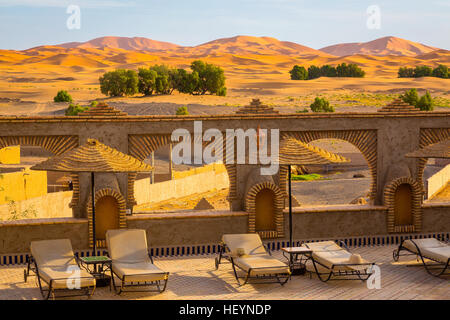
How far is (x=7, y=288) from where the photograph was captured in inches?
475

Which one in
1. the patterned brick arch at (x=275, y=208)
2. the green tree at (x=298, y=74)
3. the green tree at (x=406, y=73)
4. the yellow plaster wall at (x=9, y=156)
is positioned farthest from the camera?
the green tree at (x=298, y=74)

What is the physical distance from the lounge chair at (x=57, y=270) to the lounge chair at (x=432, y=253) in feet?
22.1

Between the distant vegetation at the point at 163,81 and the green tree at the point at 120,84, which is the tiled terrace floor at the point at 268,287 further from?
the distant vegetation at the point at 163,81

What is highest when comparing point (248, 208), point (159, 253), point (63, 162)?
point (63, 162)

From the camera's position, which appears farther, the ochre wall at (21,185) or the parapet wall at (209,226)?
the ochre wall at (21,185)

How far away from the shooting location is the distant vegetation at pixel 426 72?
126500 millimetres

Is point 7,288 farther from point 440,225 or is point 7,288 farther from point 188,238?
point 440,225

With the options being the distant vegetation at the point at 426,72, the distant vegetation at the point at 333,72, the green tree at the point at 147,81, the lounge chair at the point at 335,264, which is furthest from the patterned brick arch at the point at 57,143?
the distant vegetation at the point at 333,72

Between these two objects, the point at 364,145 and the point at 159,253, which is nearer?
the point at 159,253

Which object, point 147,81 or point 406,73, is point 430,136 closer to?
point 147,81

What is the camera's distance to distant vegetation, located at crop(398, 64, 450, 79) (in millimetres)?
126500

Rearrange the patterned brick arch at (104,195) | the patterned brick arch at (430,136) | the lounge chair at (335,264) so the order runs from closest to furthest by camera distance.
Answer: the lounge chair at (335,264), the patterned brick arch at (104,195), the patterned brick arch at (430,136)
